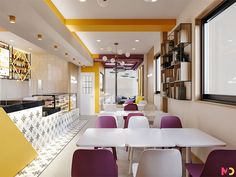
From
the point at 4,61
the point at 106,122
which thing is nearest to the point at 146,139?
the point at 106,122

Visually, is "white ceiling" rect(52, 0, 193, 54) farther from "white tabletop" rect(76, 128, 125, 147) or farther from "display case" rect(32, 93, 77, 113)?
"white tabletop" rect(76, 128, 125, 147)

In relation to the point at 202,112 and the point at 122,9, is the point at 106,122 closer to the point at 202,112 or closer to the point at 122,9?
the point at 202,112

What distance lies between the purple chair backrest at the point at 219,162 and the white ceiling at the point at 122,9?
120 inches

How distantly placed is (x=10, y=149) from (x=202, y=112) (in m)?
2.92

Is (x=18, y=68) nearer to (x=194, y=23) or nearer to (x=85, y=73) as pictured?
(x=85, y=73)

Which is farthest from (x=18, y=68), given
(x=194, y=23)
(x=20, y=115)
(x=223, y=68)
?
(x=223, y=68)

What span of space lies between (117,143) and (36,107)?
2469mm

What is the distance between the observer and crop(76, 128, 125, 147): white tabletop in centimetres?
234

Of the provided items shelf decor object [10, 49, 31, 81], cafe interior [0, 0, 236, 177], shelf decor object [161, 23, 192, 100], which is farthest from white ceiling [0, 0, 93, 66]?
shelf decor object [10, 49, 31, 81]

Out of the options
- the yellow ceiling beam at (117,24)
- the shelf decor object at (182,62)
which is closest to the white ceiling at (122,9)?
the yellow ceiling beam at (117,24)

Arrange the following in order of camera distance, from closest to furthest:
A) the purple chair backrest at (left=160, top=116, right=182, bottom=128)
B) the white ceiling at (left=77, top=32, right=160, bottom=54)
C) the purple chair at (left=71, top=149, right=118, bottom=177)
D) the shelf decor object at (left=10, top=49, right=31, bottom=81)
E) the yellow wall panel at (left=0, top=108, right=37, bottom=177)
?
1. the purple chair at (left=71, top=149, right=118, bottom=177)
2. the yellow wall panel at (left=0, top=108, right=37, bottom=177)
3. the purple chair backrest at (left=160, top=116, right=182, bottom=128)
4. the white ceiling at (left=77, top=32, right=160, bottom=54)
5. the shelf decor object at (left=10, top=49, right=31, bottom=81)

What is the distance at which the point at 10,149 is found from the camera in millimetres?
2773

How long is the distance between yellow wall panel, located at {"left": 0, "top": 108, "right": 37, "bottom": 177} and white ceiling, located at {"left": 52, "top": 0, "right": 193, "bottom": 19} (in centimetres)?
242

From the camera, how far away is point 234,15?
2818mm
